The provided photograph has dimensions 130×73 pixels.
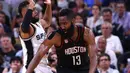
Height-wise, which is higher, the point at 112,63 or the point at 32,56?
the point at 32,56

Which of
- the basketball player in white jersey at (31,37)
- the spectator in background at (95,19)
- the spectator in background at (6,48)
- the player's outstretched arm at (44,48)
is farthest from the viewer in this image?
the spectator in background at (95,19)

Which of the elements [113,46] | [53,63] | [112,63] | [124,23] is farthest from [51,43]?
[124,23]

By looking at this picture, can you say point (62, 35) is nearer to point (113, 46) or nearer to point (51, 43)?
point (51, 43)

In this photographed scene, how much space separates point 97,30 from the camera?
12453mm

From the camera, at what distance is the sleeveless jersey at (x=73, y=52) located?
7273mm

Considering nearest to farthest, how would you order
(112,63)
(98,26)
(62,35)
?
1. (62,35)
2. (112,63)
3. (98,26)

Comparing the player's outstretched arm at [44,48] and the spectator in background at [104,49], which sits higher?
Result: the player's outstretched arm at [44,48]

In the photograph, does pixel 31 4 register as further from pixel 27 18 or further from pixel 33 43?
pixel 33 43

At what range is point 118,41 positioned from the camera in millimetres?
11703

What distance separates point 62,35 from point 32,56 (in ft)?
2.67

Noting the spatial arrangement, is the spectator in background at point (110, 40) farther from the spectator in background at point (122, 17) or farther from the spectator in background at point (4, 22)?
the spectator in background at point (4, 22)

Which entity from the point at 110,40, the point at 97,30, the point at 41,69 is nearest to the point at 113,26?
the point at 97,30

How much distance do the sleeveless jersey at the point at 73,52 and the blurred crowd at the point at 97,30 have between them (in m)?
1.06

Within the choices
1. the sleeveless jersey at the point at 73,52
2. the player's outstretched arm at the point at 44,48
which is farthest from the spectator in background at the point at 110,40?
the player's outstretched arm at the point at 44,48
